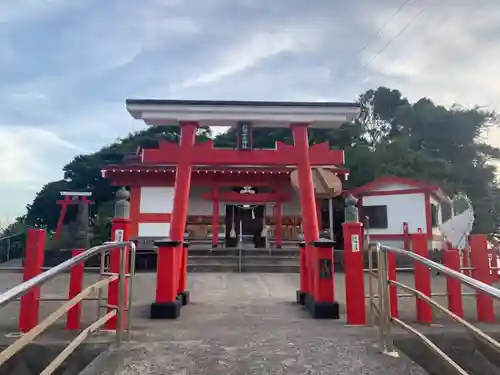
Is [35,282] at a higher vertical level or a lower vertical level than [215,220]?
lower

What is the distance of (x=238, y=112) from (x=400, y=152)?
Result: 1955 cm

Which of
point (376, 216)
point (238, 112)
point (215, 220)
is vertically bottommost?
point (215, 220)

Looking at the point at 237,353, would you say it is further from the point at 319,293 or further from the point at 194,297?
the point at 194,297

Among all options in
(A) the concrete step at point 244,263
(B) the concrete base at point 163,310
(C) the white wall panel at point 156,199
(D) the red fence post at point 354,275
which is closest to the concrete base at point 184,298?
(B) the concrete base at point 163,310

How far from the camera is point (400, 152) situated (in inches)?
918

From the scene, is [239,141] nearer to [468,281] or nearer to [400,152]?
[468,281]

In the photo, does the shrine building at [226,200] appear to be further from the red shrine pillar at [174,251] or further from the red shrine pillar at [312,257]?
the red shrine pillar at [174,251]

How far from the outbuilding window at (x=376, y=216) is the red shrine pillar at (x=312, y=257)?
990 centimetres

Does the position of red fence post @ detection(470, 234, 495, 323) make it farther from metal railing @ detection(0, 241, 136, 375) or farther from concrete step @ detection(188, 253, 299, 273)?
concrete step @ detection(188, 253, 299, 273)

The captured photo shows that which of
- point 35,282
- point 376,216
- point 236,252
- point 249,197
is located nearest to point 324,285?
point 35,282

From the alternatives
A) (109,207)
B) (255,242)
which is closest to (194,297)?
(255,242)

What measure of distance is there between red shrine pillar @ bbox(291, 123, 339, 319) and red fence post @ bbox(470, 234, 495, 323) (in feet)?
5.41

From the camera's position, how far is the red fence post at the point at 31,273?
4.17 m

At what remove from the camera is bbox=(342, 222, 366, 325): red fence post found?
174 inches
